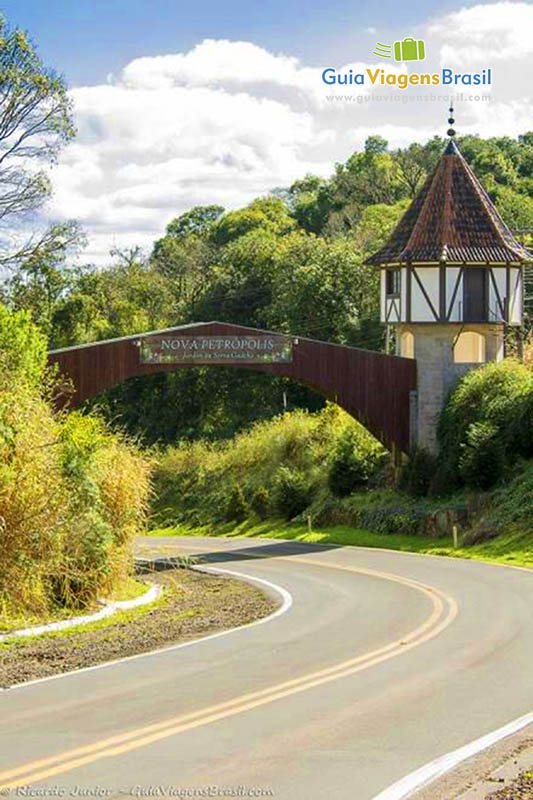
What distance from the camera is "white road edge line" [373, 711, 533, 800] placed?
381 inches

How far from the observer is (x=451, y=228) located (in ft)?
148

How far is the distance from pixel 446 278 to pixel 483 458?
281 inches

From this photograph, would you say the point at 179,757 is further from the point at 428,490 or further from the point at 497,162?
the point at 497,162

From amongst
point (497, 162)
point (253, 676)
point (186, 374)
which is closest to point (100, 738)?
point (253, 676)

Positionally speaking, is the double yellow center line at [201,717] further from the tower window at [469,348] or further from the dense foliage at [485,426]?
the tower window at [469,348]

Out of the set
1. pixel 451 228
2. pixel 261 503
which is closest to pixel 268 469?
pixel 261 503

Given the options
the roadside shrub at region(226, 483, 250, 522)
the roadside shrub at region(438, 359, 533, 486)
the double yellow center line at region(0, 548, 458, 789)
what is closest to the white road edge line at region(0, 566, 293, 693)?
the double yellow center line at region(0, 548, 458, 789)

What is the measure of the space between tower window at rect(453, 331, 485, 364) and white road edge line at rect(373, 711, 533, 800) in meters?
35.9

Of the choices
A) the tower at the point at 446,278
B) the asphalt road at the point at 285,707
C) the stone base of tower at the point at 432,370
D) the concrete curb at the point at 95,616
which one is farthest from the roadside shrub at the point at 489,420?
the asphalt road at the point at 285,707

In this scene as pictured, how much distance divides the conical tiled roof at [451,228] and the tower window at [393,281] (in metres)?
0.86

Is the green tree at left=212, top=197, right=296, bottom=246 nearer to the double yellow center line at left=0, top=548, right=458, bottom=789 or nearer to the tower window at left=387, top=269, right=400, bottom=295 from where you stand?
the tower window at left=387, top=269, right=400, bottom=295

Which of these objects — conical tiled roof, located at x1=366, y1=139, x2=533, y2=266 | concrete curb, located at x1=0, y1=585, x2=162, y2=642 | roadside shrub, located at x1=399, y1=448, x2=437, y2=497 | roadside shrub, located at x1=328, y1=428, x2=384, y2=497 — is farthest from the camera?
roadside shrub, located at x1=328, y1=428, x2=384, y2=497

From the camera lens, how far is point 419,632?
20109 millimetres

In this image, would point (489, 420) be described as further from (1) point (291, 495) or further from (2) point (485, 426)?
(1) point (291, 495)
